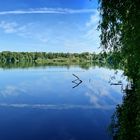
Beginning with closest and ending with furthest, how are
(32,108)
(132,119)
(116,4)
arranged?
(116,4)
(132,119)
(32,108)

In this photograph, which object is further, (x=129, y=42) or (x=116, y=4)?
(x=116, y=4)

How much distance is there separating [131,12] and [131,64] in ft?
7.70

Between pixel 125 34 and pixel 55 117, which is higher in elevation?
pixel 125 34

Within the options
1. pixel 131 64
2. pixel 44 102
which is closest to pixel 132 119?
pixel 131 64

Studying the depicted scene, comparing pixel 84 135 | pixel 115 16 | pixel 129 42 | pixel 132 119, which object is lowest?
pixel 84 135

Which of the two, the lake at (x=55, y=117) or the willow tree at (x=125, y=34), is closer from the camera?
the willow tree at (x=125, y=34)

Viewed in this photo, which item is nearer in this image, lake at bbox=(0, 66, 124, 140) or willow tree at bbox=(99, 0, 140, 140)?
willow tree at bbox=(99, 0, 140, 140)

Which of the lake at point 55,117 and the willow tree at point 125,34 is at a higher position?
the willow tree at point 125,34

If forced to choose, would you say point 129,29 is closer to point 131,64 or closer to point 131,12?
point 131,12

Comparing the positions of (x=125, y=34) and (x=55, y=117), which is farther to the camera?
(x=55, y=117)

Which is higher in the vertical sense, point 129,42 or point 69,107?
point 129,42

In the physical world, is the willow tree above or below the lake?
above

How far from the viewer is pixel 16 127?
3025 centimetres

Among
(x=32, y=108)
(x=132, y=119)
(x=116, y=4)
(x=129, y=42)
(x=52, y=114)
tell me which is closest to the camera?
(x=129, y=42)
